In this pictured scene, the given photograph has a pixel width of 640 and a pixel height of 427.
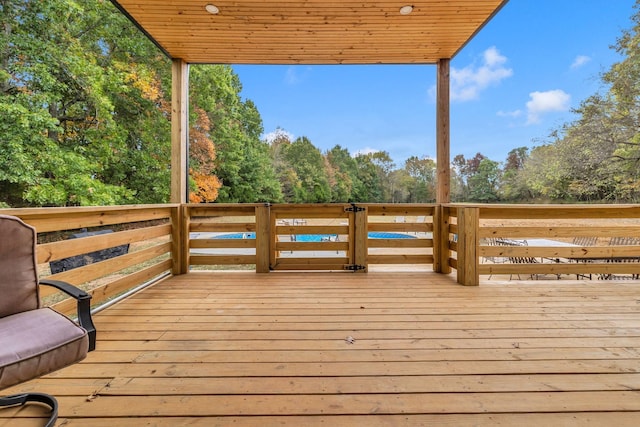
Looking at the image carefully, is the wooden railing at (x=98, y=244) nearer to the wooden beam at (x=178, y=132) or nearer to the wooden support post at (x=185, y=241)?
the wooden support post at (x=185, y=241)

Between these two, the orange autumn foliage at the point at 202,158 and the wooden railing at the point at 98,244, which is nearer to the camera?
the wooden railing at the point at 98,244

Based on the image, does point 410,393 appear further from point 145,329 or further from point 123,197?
point 123,197

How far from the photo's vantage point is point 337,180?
19.3ft

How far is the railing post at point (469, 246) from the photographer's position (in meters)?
3.11

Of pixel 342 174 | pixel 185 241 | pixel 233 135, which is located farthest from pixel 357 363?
pixel 233 135

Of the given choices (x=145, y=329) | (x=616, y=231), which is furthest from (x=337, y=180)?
(x=145, y=329)

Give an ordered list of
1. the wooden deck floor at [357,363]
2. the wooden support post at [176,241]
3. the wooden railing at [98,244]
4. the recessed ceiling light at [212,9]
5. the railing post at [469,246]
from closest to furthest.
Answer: the wooden deck floor at [357,363] < the wooden railing at [98,244] < the recessed ceiling light at [212,9] < the railing post at [469,246] < the wooden support post at [176,241]

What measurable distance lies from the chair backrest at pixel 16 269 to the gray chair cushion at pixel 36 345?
9 centimetres

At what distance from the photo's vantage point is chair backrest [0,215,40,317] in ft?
4.25

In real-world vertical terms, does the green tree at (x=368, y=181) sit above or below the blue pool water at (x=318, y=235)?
above

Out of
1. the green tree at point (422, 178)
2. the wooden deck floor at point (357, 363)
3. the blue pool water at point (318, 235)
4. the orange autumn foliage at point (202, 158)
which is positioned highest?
the orange autumn foliage at point (202, 158)

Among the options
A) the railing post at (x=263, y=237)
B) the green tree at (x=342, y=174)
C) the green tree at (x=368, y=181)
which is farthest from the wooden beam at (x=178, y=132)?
the green tree at (x=368, y=181)

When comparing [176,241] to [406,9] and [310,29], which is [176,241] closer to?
[310,29]

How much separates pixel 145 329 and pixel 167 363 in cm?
56
